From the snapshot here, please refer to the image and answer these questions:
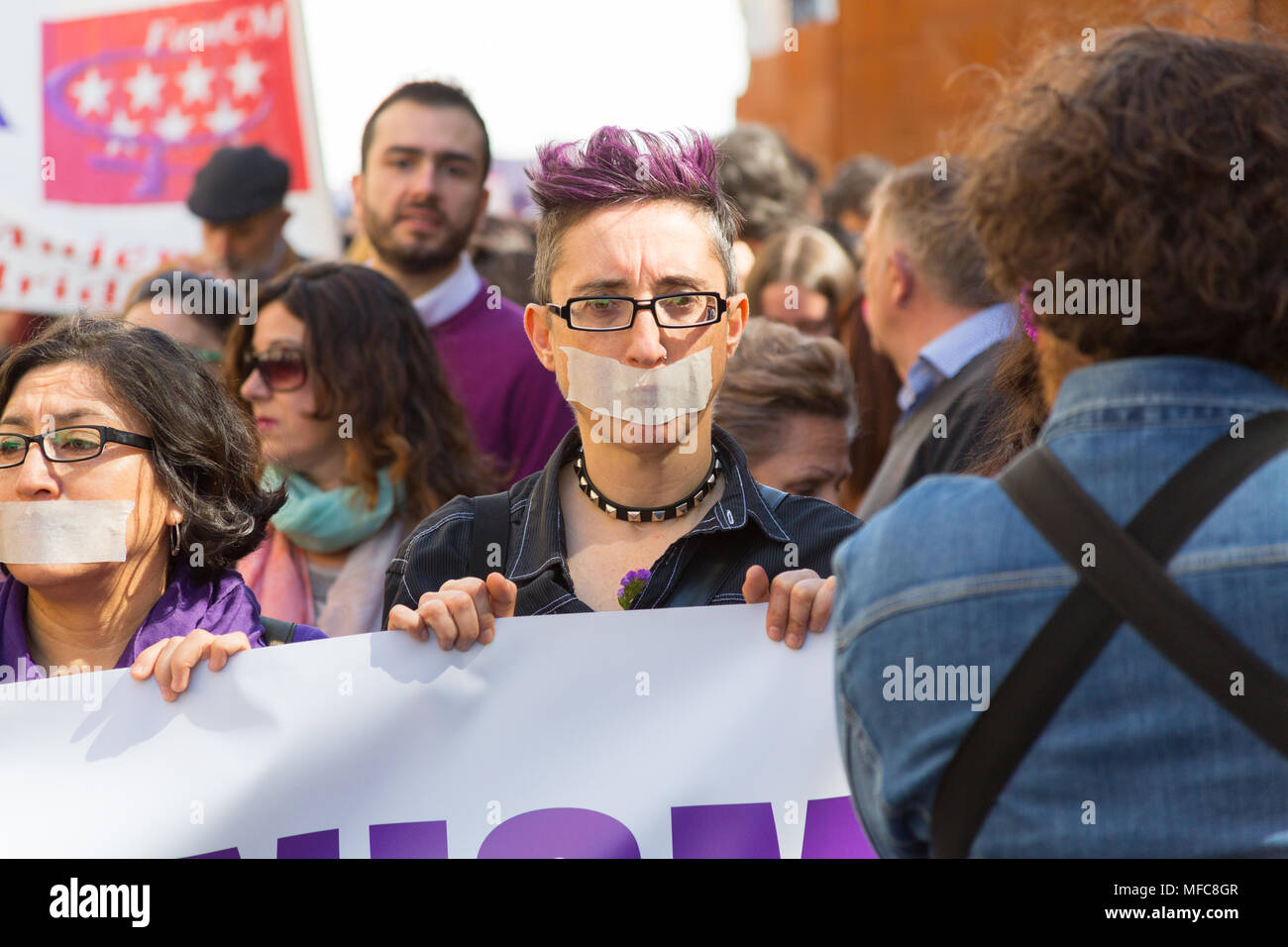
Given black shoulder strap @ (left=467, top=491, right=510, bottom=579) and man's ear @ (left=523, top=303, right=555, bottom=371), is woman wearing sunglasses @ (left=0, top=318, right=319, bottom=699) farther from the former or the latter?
man's ear @ (left=523, top=303, right=555, bottom=371)

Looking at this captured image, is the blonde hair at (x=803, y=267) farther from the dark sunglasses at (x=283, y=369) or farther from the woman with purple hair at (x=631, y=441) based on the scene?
the woman with purple hair at (x=631, y=441)

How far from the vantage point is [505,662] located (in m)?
2.51

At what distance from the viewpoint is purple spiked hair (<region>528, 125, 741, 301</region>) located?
8.62 ft

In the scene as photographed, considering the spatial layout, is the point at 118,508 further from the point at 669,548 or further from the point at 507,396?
the point at 507,396

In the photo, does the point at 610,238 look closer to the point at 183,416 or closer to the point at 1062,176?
the point at 183,416

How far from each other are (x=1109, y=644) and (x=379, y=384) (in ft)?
9.19

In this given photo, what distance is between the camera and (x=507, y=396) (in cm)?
454

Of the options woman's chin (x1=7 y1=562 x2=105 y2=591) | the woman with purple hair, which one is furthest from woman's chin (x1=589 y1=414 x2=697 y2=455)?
woman's chin (x1=7 y1=562 x2=105 y2=591)

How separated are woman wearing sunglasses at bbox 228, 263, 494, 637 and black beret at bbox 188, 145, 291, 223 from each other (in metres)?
1.47

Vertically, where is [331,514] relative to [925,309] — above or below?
below

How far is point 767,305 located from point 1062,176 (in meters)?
3.84

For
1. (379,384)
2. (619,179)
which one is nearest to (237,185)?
(379,384)

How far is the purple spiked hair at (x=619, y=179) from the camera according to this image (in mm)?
2627
